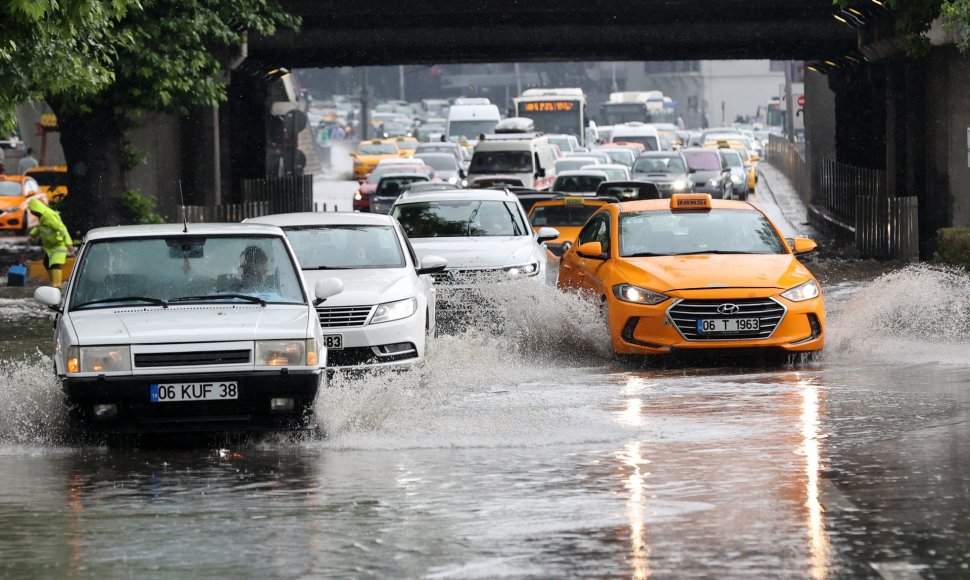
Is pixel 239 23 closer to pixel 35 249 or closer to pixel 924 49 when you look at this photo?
pixel 35 249

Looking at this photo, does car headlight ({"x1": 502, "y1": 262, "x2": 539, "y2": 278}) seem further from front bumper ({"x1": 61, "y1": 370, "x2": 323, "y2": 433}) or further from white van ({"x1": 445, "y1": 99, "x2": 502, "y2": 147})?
white van ({"x1": 445, "y1": 99, "x2": 502, "y2": 147})

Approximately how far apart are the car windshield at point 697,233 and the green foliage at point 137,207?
16.3 meters

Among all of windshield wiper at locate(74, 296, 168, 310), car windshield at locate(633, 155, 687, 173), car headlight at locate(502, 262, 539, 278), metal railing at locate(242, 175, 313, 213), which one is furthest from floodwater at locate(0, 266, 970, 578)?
car windshield at locate(633, 155, 687, 173)

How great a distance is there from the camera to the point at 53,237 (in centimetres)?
2361

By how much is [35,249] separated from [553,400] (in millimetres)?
25741

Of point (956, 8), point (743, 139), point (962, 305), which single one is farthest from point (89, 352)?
point (743, 139)

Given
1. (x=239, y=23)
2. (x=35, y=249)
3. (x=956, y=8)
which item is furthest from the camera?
(x=35, y=249)

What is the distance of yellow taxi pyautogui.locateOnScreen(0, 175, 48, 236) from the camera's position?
40.3 meters

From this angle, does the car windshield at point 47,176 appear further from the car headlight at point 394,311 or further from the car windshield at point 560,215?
the car headlight at point 394,311

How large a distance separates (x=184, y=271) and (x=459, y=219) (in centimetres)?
825

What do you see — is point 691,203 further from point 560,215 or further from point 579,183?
point 579,183

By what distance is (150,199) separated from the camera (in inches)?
1267

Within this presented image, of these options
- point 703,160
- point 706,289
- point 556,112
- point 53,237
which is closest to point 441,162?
point 703,160

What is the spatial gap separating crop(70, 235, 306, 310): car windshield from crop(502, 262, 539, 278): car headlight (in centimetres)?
630
